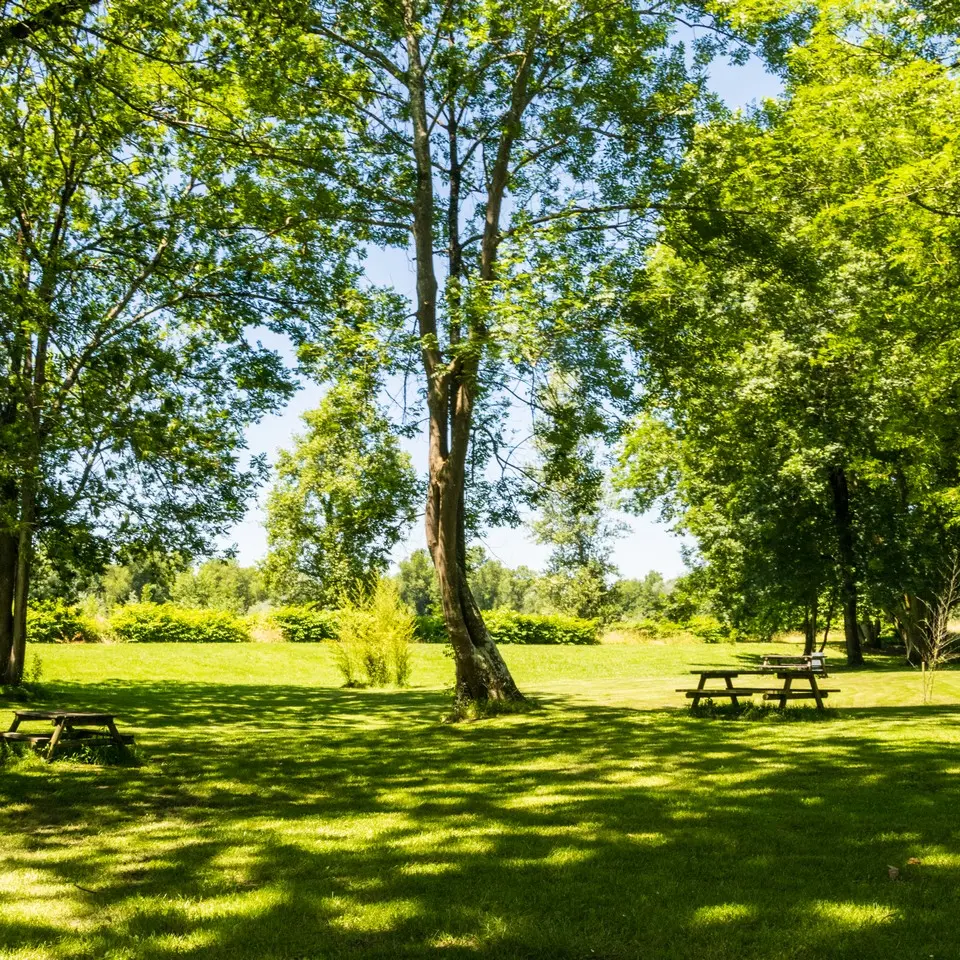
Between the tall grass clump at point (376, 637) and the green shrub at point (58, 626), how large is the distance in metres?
14.9

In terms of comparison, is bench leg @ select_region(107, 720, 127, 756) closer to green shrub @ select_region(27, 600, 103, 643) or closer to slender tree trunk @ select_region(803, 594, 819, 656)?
slender tree trunk @ select_region(803, 594, 819, 656)

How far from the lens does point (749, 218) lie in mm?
15492

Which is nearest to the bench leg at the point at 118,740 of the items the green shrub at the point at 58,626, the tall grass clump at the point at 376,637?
the tall grass clump at the point at 376,637

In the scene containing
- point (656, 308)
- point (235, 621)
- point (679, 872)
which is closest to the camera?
point (679, 872)

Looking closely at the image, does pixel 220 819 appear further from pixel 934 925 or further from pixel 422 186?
pixel 422 186

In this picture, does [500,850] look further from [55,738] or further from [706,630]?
[706,630]

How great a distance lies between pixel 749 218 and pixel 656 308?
2.73 m

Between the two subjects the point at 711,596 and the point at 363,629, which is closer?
the point at 363,629

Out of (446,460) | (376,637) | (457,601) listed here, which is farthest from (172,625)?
(446,460)

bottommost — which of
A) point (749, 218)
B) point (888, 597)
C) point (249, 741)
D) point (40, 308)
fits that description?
point (249, 741)

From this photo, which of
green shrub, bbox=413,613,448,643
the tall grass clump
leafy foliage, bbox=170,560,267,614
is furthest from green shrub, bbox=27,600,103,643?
leafy foliage, bbox=170,560,267,614

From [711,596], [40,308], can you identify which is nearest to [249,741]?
[40,308]

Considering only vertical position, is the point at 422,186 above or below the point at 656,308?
above

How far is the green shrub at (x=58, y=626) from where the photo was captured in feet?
110
